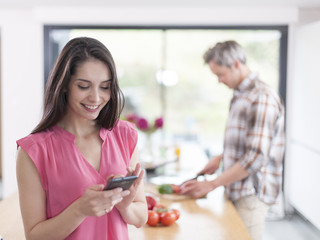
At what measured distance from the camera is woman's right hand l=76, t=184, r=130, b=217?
3.96 ft

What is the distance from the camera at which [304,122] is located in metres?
4.84

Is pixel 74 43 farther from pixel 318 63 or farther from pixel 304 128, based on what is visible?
pixel 304 128

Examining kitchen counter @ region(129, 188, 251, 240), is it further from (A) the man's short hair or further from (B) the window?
(B) the window

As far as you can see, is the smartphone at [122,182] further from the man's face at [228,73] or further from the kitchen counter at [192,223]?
the man's face at [228,73]

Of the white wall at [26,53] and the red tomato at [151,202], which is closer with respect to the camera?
the red tomato at [151,202]

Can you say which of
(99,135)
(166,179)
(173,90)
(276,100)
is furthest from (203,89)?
(99,135)

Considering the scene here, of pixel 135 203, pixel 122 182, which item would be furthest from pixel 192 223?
pixel 122 182

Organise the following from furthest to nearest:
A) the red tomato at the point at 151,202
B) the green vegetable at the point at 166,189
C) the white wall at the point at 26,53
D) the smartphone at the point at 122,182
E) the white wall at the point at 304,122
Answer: the white wall at the point at 26,53, the white wall at the point at 304,122, the green vegetable at the point at 166,189, the red tomato at the point at 151,202, the smartphone at the point at 122,182

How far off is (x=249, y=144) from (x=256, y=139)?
51 mm

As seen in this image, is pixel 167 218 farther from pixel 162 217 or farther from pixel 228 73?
pixel 228 73

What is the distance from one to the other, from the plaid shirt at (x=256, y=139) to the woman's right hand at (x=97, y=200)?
1274mm

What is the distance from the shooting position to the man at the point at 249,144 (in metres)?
2.35

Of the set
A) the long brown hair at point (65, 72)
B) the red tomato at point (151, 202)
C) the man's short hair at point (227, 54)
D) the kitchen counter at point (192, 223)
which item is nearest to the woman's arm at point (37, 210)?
the long brown hair at point (65, 72)

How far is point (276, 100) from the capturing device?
2414 millimetres
